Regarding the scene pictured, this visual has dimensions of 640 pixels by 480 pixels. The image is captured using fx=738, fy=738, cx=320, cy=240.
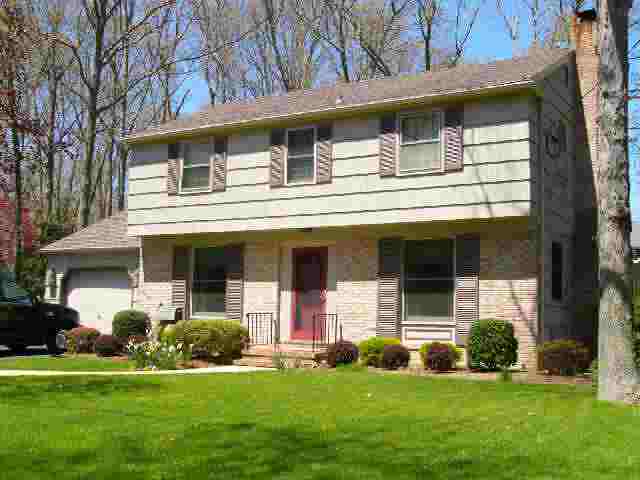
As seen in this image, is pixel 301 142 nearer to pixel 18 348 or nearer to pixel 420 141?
pixel 420 141

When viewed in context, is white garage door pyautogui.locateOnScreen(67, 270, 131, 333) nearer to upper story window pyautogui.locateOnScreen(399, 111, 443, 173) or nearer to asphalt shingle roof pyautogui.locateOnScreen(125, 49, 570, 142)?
asphalt shingle roof pyautogui.locateOnScreen(125, 49, 570, 142)

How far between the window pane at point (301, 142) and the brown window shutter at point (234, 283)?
307 centimetres

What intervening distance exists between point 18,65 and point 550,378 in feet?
36.2

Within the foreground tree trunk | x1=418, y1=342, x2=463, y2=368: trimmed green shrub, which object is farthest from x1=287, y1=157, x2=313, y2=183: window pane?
the foreground tree trunk

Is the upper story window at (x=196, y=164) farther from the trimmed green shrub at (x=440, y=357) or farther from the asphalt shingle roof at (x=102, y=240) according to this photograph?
the trimmed green shrub at (x=440, y=357)

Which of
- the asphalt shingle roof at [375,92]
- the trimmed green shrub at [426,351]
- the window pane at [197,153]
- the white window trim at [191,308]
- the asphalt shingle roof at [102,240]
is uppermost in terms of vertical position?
the asphalt shingle roof at [375,92]

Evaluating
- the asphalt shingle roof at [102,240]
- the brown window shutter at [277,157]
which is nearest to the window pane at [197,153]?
the brown window shutter at [277,157]

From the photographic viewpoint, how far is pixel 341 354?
52.0ft

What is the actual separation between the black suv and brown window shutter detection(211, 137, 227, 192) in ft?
17.9

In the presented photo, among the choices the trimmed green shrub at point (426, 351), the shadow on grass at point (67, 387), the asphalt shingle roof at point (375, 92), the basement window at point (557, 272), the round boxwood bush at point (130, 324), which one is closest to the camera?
the shadow on grass at point (67, 387)

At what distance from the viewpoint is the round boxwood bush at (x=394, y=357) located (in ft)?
50.3

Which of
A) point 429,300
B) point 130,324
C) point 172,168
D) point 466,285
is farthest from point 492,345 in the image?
point 172,168

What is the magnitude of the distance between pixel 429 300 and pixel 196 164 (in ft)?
24.9

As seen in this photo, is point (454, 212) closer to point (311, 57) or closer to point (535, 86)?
point (535, 86)
